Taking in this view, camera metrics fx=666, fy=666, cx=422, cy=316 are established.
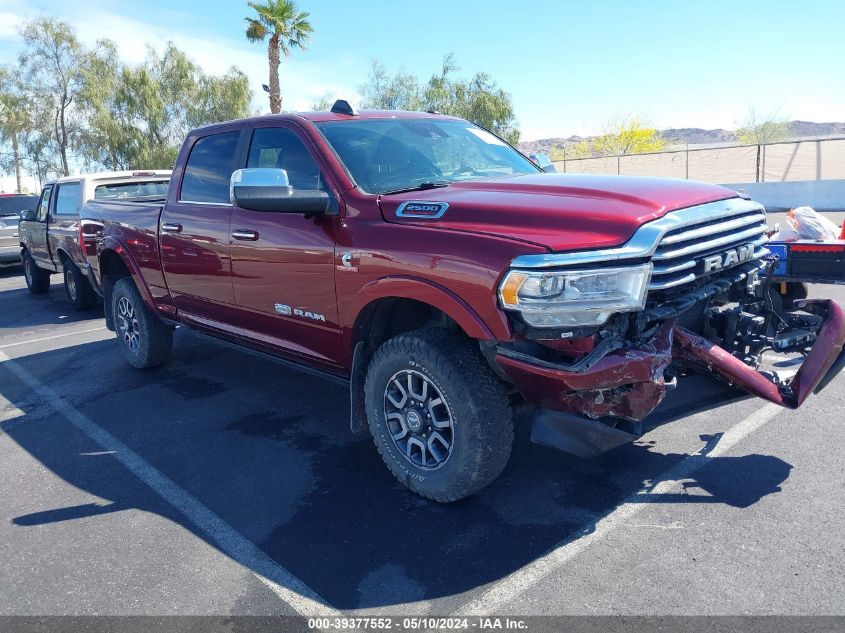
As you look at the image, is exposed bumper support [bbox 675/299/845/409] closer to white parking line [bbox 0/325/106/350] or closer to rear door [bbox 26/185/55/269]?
white parking line [bbox 0/325/106/350]

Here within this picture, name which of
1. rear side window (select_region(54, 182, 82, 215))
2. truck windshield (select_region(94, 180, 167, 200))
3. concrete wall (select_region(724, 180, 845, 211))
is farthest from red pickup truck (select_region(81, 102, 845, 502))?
concrete wall (select_region(724, 180, 845, 211))

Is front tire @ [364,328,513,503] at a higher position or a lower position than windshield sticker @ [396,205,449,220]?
lower

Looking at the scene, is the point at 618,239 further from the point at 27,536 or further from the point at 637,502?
the point at 27,536

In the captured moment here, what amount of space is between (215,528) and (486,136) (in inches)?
127

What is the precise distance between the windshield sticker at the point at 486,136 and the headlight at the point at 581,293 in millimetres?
2310

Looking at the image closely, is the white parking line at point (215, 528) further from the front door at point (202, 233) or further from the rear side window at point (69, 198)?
the rear side window at point (69, 198)

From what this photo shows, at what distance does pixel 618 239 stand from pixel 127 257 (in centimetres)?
461

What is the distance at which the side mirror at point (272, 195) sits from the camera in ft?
11.6

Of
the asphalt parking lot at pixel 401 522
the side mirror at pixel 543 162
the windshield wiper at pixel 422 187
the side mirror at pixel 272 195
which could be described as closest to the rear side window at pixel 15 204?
the asphalt parking lot at pixel 401 522

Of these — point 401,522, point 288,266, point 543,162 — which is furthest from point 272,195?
point 543,162

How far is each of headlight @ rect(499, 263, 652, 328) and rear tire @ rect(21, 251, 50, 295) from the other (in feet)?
37.5

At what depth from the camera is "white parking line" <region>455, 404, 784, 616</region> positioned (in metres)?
2.72

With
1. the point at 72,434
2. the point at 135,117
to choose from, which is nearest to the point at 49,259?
the point at 72,434

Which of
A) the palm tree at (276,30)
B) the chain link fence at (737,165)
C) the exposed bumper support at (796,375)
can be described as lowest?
the exposed bumper support at (796,375)
